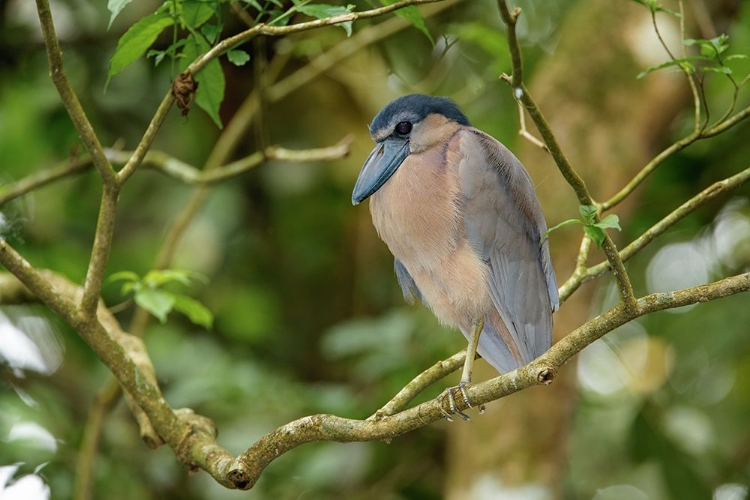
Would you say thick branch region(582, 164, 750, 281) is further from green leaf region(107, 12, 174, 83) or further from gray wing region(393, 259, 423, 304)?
green leaf region(107, 12, 174, 83)

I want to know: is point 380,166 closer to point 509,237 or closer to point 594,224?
point 509,237

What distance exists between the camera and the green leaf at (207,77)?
2031 mm

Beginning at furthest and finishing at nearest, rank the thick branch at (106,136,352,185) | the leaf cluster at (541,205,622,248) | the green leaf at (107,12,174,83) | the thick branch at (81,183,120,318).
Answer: the thick branch at (106,136,352,185)
the thick branch at (81,183,120,318)
the green leaf at (107,12,174,83)
the leaf cluster at (541,205,622,248)

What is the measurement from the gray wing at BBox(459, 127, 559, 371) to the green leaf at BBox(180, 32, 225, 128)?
2.30 ft

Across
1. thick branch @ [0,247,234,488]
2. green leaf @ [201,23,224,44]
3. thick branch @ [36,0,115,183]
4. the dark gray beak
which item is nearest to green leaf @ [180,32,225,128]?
green leaf @ [201,23,224,44]

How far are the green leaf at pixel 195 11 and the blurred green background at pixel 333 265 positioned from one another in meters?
1.61

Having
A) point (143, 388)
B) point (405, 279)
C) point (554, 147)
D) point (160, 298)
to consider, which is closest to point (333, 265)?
point (405, 279)

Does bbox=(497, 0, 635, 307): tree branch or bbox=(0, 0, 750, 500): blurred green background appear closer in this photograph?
bbox=(497, 0, 635, 307): tree branch

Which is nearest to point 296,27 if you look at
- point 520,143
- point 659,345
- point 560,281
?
point 560,281

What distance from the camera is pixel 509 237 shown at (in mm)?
2473

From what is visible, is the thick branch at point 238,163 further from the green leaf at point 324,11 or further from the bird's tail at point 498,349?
the green leaf at point 324,11

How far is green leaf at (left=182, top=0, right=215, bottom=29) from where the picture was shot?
192cm

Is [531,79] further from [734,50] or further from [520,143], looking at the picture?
[734,50]

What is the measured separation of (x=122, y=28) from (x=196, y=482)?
238 cm
